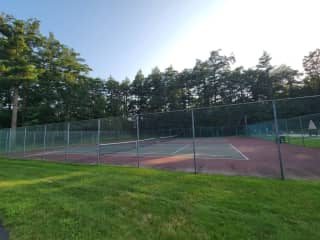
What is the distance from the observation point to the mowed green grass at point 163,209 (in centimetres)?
267

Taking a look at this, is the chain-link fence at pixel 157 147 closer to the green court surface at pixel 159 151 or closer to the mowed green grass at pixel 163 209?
the green court surface at pixel 159 151

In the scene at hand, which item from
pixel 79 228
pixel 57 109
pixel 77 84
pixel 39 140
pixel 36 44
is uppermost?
pixel 36 44

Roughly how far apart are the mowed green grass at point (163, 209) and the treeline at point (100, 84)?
24.3 m

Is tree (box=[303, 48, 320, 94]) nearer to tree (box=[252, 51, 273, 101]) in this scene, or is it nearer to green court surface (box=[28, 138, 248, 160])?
tree (box=[252, 51, 273, 101])

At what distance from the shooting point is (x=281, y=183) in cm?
454

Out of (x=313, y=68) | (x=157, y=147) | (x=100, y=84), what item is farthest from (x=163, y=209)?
(x=313, y=68)

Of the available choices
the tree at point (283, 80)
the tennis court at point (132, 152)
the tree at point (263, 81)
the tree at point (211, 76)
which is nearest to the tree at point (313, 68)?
the tree at point (283, 80)

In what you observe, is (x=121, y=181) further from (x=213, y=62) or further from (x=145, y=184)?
(x=213, y=62)

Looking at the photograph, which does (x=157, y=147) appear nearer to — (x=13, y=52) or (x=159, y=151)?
(x=159, y=151)

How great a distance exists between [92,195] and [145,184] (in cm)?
138

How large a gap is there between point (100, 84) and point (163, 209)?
47.0 meters

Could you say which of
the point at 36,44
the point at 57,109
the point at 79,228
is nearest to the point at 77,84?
the point at 57,109

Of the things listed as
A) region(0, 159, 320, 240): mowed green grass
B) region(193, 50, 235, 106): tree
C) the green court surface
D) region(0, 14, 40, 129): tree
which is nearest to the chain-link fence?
the green court surface

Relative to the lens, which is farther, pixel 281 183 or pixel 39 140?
pixel 39 140
